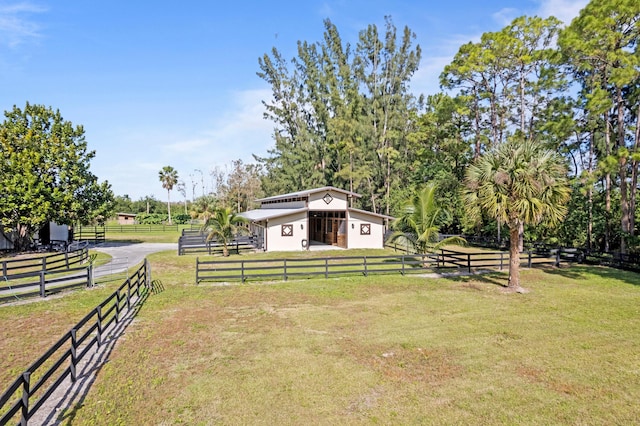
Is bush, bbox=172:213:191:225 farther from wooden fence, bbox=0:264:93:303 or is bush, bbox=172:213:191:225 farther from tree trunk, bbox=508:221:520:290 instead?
tree trunk, bbox=508:221:520:290

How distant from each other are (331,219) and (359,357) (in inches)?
993

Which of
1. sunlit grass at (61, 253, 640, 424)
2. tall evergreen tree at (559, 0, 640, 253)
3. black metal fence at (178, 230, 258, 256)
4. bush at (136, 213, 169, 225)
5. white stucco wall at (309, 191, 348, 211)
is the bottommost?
sunlit grass at (61, 253, 640, 424)

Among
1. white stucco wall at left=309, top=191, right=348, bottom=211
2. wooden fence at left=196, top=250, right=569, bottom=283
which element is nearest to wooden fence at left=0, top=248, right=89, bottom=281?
wooden fence at left=196, top=250, right=569, bottom=283

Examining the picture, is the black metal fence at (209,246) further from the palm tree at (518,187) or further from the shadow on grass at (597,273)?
the shadow on grass at (597,273)

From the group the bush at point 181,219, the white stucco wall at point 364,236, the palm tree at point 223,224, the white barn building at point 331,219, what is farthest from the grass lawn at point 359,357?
the bush at point 181,219

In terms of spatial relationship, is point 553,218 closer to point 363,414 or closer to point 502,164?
point 502,164

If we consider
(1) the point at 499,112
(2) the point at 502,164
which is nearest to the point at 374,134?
(1) the point at 499,112

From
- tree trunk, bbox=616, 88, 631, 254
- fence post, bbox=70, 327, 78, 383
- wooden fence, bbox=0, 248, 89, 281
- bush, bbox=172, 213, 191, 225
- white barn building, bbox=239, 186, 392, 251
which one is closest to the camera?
fence post, bbox=70, 327, 78, 383

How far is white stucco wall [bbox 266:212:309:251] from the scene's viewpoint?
29125 mm

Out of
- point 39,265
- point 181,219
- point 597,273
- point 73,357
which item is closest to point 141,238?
point 39,265

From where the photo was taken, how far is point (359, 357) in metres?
8.49

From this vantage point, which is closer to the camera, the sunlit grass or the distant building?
the sunlit grass

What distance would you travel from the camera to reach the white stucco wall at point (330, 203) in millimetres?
30250

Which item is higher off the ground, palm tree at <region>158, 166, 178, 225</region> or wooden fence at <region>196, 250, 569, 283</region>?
palm tree at <region>158, 166, 178, 225</region>
